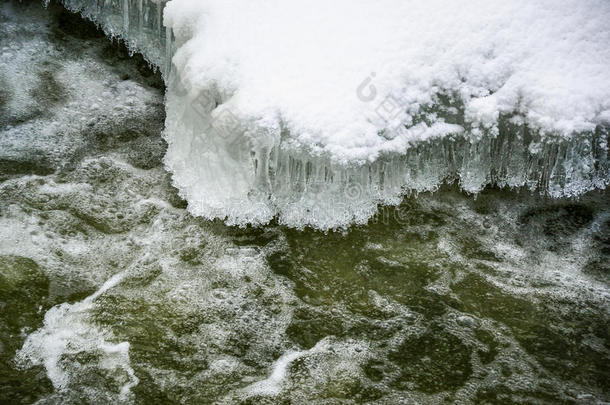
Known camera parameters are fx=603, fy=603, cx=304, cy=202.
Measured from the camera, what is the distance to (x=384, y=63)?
3686 mm

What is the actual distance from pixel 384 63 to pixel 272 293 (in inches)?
61.1

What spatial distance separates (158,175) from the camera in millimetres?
3980

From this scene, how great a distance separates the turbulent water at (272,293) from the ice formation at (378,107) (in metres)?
0.20

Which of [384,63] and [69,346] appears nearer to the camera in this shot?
[69,346]

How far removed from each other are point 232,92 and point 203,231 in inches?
33.1

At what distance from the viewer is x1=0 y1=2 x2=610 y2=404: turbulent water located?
2.85 m

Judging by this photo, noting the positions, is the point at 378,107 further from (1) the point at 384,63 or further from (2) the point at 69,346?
(2) the point at 69,346

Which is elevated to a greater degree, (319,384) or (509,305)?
(509,305)

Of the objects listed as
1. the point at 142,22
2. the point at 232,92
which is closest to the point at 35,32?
the point at 142,22

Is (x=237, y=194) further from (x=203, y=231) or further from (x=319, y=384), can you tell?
(x=319, y=384)

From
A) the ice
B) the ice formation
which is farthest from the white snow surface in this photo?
the ice

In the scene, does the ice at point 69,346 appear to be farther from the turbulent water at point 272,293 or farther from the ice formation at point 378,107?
the ice formation at point 378,107

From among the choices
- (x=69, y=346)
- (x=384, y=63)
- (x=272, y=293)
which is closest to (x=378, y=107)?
(x=384, y=63)

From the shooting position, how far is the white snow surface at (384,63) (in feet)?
11.4
